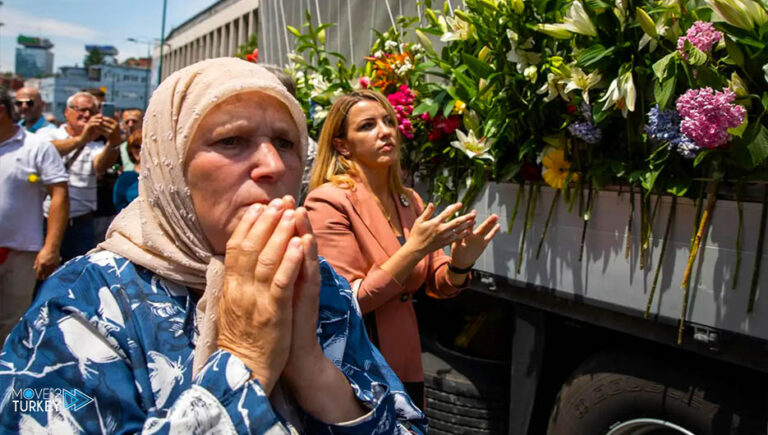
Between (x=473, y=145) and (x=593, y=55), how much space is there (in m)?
0.82

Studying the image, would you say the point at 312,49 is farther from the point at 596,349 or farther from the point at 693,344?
the point at 693,344

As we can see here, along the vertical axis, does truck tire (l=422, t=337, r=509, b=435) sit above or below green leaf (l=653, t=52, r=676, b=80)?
below

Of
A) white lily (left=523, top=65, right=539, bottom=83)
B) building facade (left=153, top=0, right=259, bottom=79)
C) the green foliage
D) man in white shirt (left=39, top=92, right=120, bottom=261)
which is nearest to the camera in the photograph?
white lily (left=523, top=65, right=539, bottom=83)

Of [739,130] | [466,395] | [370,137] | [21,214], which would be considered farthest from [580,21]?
[21,214]

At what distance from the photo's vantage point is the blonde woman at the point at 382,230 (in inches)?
108

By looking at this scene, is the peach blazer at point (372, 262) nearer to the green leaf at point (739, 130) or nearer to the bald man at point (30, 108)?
the green leaf at point (739, 130)

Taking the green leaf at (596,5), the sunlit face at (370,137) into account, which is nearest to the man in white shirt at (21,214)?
the sunlit face at (370,137)

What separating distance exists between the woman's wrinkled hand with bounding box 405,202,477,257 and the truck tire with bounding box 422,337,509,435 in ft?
3.31

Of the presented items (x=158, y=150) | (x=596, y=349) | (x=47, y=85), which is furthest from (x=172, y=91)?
(x=47, y=85)

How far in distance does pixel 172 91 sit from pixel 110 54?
129533 mm

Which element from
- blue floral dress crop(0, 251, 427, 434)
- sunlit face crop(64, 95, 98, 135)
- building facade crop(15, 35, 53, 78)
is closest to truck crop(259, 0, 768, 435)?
blue floral dress crop(0, 251, 427, 434)

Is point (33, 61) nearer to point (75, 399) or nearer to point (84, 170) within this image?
point (84, 170)

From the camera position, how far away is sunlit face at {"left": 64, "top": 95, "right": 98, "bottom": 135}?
6.70 meters

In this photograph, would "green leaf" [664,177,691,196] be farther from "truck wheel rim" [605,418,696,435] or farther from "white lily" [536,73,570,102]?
"truck wheel rim" [605,418,696,435]
